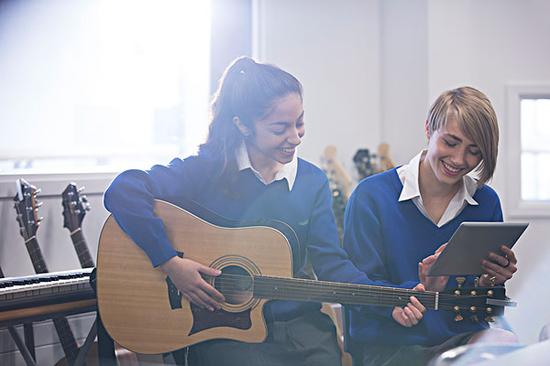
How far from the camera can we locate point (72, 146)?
82.0 inches

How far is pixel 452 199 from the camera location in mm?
1337

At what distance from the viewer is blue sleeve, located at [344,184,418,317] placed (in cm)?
136

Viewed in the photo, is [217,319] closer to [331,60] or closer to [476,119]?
[476,119]

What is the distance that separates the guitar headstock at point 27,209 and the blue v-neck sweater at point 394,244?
2.53 feet

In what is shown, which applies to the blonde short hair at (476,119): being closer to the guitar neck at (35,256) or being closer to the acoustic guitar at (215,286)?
the acoustic guitar at (215,286)

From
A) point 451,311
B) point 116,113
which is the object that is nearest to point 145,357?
point 451,311

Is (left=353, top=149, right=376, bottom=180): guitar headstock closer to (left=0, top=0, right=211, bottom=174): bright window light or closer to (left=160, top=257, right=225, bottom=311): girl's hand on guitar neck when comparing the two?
(left=0, top=0, right=211, bottom=174): bright window light

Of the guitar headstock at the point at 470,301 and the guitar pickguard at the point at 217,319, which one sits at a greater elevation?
the guitar headstock at the point at 470,301

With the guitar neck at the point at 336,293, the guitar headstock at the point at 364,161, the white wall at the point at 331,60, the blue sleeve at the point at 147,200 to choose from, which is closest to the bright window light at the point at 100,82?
the white wall at the point at 331,60

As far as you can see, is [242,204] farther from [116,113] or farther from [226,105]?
[116,113]

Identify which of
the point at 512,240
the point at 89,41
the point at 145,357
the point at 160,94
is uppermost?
the point at 89,41

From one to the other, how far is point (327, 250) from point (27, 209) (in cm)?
76

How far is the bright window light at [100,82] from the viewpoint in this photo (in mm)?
2000

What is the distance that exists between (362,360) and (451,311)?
0.68 feet
